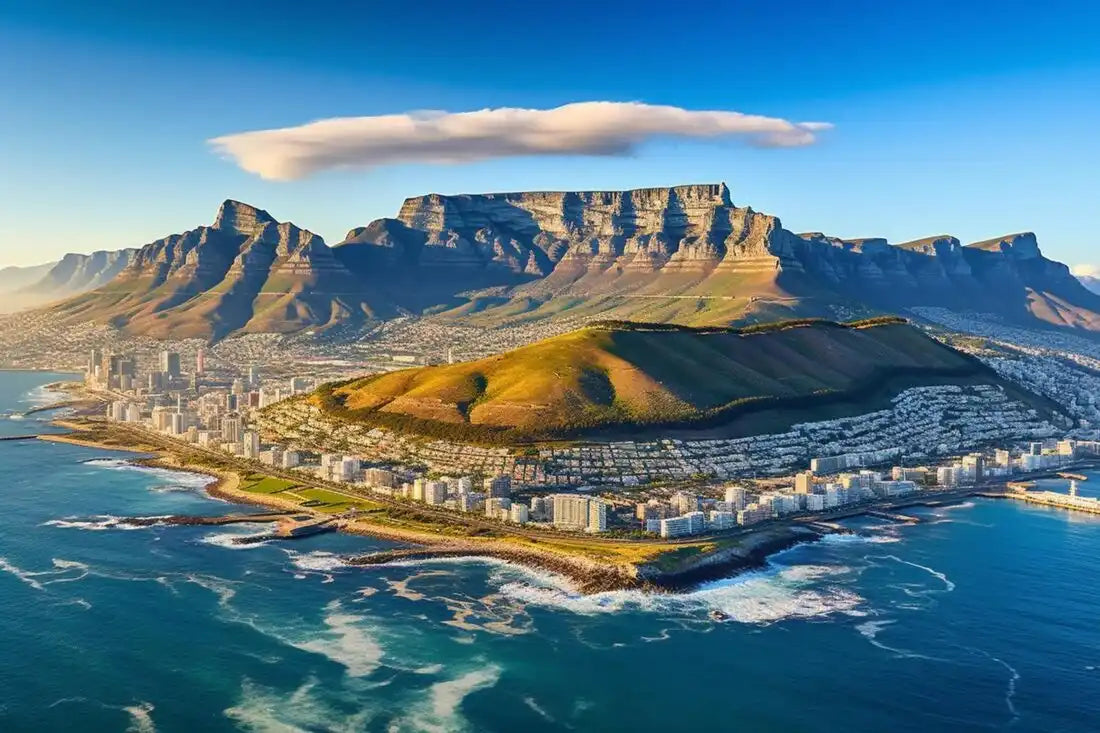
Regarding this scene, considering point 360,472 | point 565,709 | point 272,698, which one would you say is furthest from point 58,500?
point 565,709

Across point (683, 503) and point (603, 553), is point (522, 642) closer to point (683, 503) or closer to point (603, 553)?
point (603, 553)

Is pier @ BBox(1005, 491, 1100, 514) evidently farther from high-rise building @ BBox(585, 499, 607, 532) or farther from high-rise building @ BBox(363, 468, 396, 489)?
high-rise building @ BBox(363, 468, 396, 489)

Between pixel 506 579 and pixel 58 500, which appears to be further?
pixel 58 500

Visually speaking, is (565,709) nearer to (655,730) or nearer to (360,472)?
(655,730)

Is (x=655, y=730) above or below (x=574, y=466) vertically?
below

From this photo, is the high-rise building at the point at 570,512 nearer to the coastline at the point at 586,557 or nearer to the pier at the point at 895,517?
the coastline at the point at 586,557

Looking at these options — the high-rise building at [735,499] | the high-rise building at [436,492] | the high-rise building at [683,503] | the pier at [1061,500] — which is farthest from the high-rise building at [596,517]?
the pier at [1061,500]

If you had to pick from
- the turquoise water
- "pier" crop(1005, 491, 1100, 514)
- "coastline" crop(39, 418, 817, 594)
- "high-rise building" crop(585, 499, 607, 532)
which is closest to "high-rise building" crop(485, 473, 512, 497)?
"coastline" crop(39, 418, 817, 594)

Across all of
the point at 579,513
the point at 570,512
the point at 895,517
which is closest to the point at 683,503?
the point at 579,513

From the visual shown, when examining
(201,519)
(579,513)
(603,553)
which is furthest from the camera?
(201,519)
